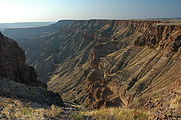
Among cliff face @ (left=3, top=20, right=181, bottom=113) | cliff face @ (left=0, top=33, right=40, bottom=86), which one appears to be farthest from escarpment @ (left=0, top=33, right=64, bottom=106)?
cliff face @ (left=3, top=20, right=181, bottom=113)

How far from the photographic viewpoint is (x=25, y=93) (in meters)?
25.4

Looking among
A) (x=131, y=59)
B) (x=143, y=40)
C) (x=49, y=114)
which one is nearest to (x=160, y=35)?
(x=143, y=40)

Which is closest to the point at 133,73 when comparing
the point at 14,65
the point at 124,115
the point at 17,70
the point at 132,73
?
the point at 132,73

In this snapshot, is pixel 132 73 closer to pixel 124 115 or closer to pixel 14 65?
pixel 14 65

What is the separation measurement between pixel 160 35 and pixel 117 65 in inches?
687

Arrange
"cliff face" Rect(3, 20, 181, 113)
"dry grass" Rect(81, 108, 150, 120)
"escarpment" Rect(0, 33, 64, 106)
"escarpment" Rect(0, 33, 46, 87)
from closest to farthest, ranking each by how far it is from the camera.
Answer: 1. "dry grass" Rect(81, 108, 150, 120)
2. "escarpment" Rect(0, 33, 64, 106)
3. "escarpment" Rect(0, 33, 46, 87)
4. "cliff face" Rect(3, 20, 181, 113)

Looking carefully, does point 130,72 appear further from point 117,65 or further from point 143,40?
point 143,40

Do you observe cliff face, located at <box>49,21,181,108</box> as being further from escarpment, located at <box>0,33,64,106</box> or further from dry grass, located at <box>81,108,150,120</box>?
dry grass, located at <box>81,108,150,120</box>

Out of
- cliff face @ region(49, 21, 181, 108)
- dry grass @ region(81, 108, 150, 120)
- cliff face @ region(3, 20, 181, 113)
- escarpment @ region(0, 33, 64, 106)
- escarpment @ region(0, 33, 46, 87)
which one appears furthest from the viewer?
cliff face @ region(49, 21, 181, 108)

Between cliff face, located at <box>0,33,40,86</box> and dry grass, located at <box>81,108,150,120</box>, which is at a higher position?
dry grass, located at <box>81,108,150,120</box>

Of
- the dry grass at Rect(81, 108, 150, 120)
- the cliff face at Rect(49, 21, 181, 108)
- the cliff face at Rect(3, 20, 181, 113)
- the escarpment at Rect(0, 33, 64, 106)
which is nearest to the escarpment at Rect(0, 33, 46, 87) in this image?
the escarpment at Rect(0, 33, 64, 106)

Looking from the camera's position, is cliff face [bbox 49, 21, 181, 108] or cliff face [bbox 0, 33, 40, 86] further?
cliff face [bbox 49, 21, 181, 108]

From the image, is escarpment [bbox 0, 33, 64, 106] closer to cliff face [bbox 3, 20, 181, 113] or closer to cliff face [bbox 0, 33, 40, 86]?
cliff face [bbox 0, 33, 40, 86]

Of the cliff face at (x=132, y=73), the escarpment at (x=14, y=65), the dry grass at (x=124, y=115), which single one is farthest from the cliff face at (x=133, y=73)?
the escarpment at (x=14, y=65)
